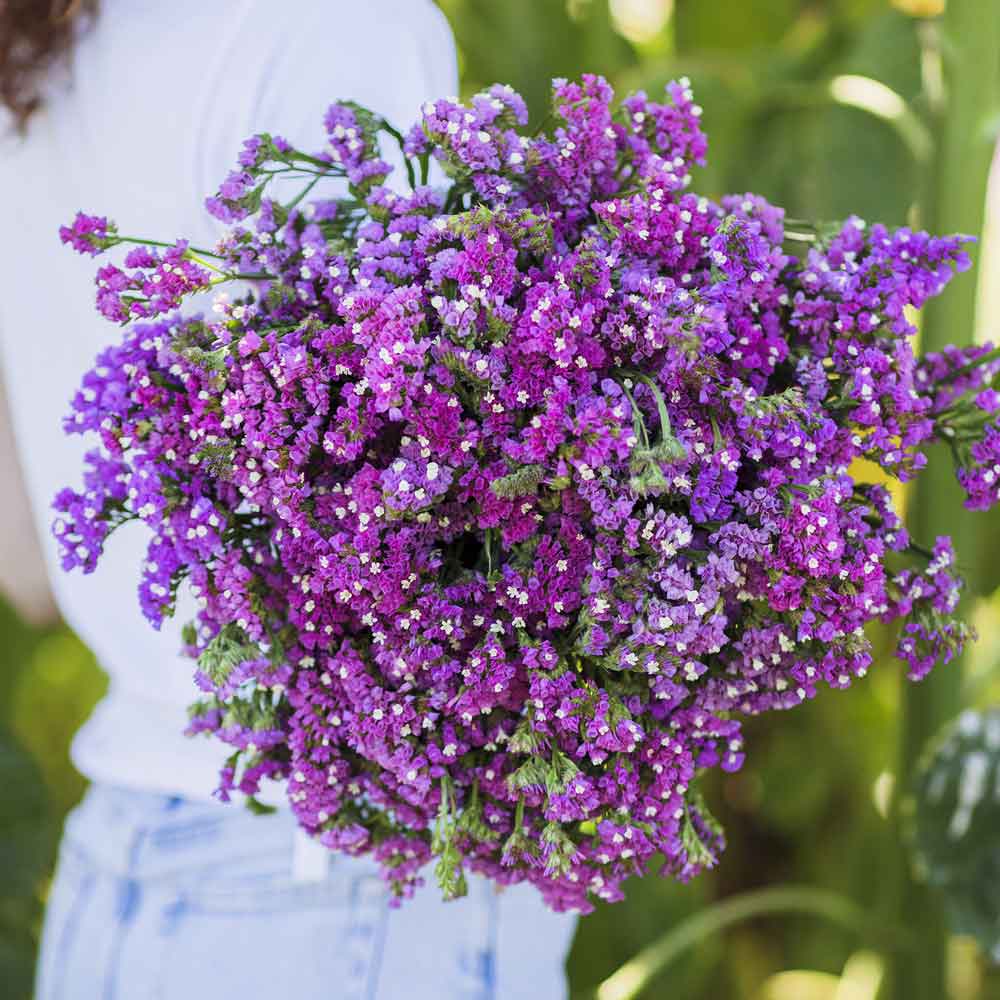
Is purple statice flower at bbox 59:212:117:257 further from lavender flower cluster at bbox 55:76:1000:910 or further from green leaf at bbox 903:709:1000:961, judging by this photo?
green leaf at bbox 903:709:1000:961

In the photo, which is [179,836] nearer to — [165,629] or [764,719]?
[165,629]

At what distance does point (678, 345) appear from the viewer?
53cm

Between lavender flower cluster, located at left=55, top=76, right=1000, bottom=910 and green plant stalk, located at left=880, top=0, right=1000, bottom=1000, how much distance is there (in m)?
0.49

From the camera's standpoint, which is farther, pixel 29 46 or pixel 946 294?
pixel 946 294

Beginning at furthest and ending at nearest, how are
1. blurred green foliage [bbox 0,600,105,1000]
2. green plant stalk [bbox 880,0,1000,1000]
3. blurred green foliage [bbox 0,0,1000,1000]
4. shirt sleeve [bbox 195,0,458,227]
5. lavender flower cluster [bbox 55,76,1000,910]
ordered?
blurred green foliage [bbox 0,600,105,1000]
blurred green foliage [bbox 0,0,1000,1000]
green plant stalk [bbox 880,0,1000,1000]
shirt sleeve [bbox 195,0,458,227]
lavender flower cluster [bbox 55,76,1000,910]

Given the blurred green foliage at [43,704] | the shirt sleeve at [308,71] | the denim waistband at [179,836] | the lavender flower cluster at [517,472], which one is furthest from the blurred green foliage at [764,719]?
the denim waistband at [179,836]

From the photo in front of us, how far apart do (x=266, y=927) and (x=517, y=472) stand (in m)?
0.45

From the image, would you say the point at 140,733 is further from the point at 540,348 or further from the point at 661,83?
the point at 661,83

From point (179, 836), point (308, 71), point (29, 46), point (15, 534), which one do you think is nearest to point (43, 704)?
point (15, 534)

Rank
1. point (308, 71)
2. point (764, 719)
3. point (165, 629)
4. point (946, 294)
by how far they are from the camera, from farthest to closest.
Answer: point (764, 719)
point (946, 294)
point (165, 629)
point (308, 71)

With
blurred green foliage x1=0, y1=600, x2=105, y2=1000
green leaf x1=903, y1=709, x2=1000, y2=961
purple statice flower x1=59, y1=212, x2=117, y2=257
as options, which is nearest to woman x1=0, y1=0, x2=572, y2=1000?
purple statice flower x1=59, y1=212, x2=117, y2=257

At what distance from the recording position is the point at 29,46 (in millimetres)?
732

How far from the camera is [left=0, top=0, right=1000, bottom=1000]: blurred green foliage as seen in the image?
1185 millimetres

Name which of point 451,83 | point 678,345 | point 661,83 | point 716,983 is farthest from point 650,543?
point 716,983
